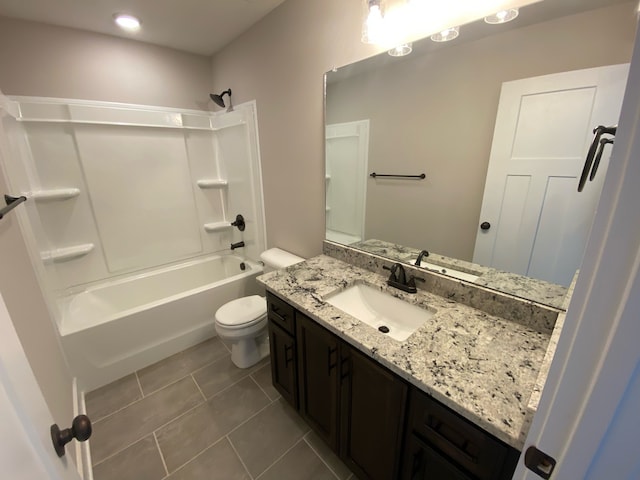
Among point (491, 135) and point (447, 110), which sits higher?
point (447, 110)

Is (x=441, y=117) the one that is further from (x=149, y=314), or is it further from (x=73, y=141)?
(x=73, y=141)

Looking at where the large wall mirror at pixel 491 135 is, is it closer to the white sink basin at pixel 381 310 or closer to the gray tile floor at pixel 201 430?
the white sink basin at pixel 381 310

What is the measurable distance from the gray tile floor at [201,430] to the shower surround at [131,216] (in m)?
0.29

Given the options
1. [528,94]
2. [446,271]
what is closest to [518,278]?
[446,271]

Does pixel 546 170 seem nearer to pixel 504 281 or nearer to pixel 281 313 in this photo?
pixel 504 281

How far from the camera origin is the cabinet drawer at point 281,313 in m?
1.38

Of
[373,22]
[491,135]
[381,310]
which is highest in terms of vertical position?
[373,22]

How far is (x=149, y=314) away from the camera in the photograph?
79.6 inches

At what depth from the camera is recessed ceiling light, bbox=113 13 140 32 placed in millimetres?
1841

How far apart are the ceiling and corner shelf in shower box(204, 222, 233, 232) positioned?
5.56 feet

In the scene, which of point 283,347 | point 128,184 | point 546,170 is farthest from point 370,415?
point 128,184

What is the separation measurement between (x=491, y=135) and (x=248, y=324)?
5.86 ft

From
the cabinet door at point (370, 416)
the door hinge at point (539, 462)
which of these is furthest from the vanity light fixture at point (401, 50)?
the door hinge at point (539, 462)

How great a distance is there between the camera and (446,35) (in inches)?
44.8
